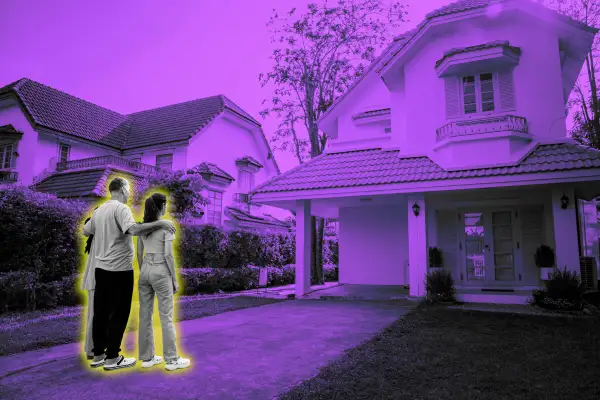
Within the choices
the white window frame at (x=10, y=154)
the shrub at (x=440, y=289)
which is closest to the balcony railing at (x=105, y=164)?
the white window frame at (x=10, y=154)

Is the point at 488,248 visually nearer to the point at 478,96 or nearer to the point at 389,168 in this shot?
the point at 389,168

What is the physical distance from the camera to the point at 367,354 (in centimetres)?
511

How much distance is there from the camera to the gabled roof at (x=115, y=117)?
21891mm

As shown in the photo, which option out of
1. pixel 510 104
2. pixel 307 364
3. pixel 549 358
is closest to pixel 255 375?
pixel 307 364

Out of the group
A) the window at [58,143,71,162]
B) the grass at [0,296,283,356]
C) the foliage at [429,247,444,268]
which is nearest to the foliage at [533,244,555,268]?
the foliage at [429,247,444,268]

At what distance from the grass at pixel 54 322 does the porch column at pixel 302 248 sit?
0.98 meters

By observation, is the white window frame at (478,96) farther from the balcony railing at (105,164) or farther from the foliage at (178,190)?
the balcony railing at (105,164)

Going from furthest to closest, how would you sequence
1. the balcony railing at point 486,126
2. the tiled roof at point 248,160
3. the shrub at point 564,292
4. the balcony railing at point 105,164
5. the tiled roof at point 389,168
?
the tiled roof at point 248,160 → the balcony railing at point 105,164 → the balcony railing at point 486,126 → the tiled roof at point 389,168 → the shrub at point 564,292

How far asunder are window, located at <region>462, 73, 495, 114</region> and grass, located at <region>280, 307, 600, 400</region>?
5.75 m

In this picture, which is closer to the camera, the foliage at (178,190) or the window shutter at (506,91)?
the window shutter at (506,91)

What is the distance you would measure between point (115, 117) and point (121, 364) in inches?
1041

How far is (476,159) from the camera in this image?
10.0 m

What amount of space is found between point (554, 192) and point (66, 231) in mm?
11954

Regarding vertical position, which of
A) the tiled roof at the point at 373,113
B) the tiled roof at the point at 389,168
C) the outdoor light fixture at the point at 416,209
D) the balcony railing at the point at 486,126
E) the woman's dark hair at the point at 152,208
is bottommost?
the woman's dark hair at the point at 152,208
